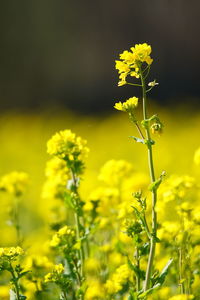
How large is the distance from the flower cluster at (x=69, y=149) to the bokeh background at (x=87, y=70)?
4966mm

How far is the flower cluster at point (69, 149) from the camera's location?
2861mm

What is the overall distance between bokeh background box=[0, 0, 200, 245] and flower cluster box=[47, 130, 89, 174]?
4966 mm

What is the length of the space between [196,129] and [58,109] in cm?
290

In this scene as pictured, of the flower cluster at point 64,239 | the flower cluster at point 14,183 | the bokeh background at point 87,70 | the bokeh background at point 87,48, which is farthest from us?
the bokeh background at point 87,48

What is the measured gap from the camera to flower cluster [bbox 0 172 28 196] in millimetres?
3670

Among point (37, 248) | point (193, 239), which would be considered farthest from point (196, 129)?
point (193, 239)

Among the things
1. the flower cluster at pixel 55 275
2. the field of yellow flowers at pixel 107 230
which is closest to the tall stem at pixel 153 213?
the field of yellow flowers at pixel 107 230

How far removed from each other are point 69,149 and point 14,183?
91 centimetres

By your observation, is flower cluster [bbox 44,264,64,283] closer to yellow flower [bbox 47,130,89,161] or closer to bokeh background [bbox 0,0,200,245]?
yellow flower [bbox 47,130,89,161]

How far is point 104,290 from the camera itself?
2754 mm

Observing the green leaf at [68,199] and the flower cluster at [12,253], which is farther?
the green leaf at [68,199]

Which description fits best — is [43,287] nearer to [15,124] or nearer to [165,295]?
[165,295]

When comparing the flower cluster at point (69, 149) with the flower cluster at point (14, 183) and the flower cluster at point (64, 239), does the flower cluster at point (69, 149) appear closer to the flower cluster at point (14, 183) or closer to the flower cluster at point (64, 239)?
the flower cluster at point (64, 239)

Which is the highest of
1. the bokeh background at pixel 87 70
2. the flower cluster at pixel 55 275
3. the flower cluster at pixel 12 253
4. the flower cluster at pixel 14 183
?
the bokeh background at pixel 87 70
